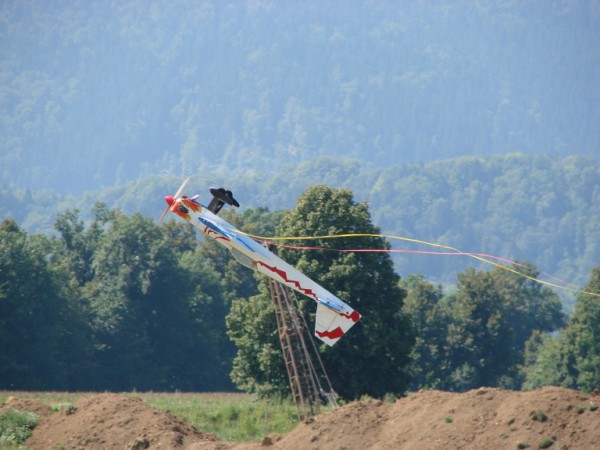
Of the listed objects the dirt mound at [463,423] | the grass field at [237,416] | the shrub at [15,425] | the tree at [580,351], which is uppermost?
the tree at [580,351]

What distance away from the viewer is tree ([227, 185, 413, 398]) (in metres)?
56.9

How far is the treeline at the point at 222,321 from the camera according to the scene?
58.2 m

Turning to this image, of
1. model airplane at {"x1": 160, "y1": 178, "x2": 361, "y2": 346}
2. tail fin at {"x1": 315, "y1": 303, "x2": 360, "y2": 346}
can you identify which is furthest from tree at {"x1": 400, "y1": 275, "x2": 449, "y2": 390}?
model airplane at {"x1": 160, "y1": 178, "x2": 361, "y2": 346}

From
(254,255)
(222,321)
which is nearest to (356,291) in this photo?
(254,255)

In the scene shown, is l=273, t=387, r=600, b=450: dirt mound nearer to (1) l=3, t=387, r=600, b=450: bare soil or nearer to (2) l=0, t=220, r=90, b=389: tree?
(1) l=3, t=387, r=600, b=450: bare soil

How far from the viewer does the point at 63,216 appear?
11912cm

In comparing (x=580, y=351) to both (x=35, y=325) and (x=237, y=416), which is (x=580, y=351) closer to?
(x=35, y=325)

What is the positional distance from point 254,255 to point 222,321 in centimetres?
6317

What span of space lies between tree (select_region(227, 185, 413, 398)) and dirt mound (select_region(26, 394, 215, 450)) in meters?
18.1

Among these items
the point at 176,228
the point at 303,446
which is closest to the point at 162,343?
the point at 176,228

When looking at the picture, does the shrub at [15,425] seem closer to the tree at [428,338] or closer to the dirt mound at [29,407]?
the dirt mound at [29,407]

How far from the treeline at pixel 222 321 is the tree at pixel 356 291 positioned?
0.23 feet

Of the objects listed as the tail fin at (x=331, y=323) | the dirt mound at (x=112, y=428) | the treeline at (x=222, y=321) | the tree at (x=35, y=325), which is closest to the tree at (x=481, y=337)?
the treeline at (x=222, y=321)

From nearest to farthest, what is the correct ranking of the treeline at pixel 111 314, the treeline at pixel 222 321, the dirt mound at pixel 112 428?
the dirt mound at pixel 112 428, the treeline at pixel 222 321, the treeline at pixel 111 314
